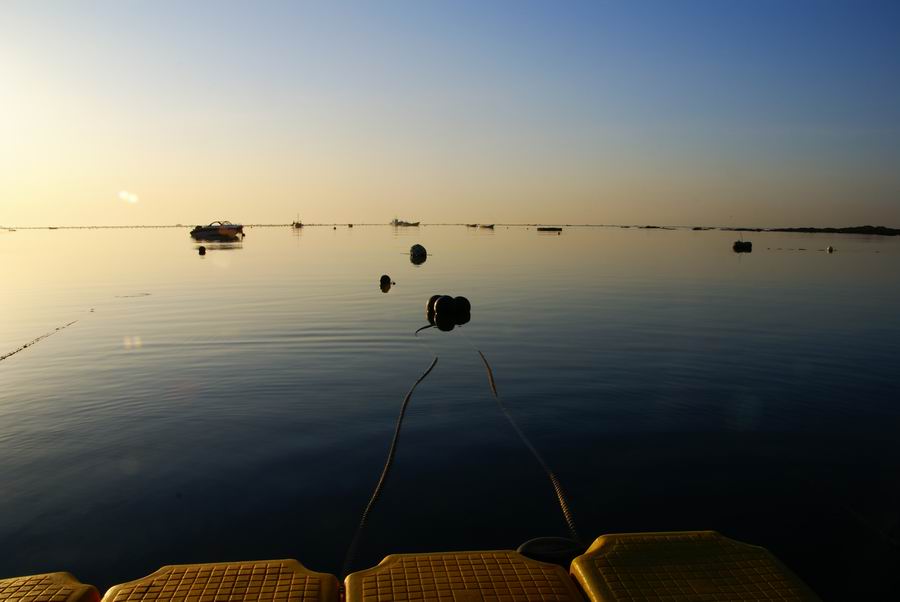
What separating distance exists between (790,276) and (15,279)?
226ft

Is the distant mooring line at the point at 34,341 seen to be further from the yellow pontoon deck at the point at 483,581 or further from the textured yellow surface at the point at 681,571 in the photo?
the textured yellow surface at the point at 681,571

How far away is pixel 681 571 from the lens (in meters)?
5.62

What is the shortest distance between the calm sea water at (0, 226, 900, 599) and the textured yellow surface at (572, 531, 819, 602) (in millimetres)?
1868

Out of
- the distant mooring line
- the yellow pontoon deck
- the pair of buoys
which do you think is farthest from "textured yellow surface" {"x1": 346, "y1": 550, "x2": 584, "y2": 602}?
the pair of buoys

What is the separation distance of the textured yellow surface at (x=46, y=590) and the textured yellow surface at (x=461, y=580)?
2315 millimetres

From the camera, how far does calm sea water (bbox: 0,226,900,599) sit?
7918 millimetres

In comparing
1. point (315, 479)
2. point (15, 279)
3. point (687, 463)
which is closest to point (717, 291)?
point (687, 463)

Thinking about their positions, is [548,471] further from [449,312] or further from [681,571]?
[449,312]

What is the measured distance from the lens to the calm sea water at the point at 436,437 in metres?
7.92

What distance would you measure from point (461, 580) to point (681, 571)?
83.0 inches

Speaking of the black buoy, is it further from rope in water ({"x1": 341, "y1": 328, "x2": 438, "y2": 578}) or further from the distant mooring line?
rope in water ({"x1": 341, "y1": 328, "x2": 438, "y2": 578})

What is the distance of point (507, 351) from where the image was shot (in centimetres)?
2081

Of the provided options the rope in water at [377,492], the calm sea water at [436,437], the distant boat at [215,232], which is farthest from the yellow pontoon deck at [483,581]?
the distant boat at [215,232]

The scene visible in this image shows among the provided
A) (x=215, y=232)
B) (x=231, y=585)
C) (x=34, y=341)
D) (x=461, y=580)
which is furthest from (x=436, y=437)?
(x=215, y=232)
